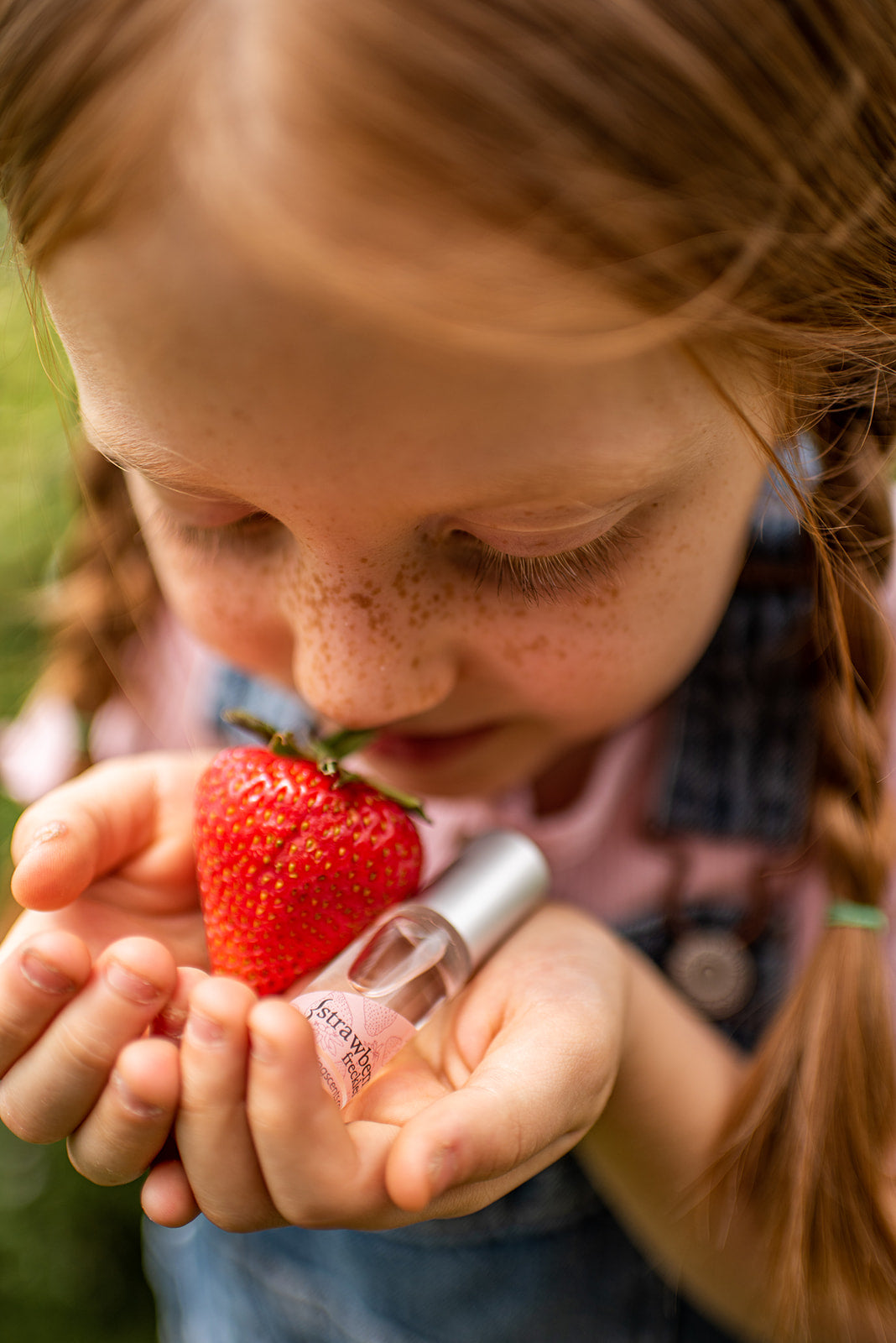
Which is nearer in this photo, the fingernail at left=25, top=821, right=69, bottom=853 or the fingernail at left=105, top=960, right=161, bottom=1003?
the fingernail at left=105, top=960, right=161, bottom=1003

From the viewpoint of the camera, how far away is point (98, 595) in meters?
1.11

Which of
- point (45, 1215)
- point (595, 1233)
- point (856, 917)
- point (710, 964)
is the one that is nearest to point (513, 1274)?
point (595, 1233)

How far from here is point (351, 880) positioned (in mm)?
649

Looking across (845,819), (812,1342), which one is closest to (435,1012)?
(845,819)

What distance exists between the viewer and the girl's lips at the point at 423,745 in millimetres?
763

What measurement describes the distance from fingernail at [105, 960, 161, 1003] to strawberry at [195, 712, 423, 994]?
5.4 inches

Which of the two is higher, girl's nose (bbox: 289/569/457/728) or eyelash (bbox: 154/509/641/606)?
eyelash (bbox: 154/509/641/606)

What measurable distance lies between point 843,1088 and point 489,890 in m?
0.33

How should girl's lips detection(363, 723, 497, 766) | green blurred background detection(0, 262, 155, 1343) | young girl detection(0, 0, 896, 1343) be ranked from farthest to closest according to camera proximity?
green blurred background detection(0, 262, 155, 1343)
girl's lips detection(363, 723, 497, 766)
young girl detection(0, 0, 896, 1343)

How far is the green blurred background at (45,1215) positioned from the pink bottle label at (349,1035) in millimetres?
792

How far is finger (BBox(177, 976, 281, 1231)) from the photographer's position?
18.5 inches

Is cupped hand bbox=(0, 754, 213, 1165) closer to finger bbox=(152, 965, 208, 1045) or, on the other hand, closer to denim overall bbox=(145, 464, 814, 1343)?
finger bbox=(152, 965, 208, 1045)

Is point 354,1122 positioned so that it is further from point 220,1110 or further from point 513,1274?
point 513,1274

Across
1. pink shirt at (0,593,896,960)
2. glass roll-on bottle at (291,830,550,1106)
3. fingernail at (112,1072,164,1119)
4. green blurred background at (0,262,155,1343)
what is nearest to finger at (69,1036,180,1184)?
fingernail at (112,1072,164,1119)
